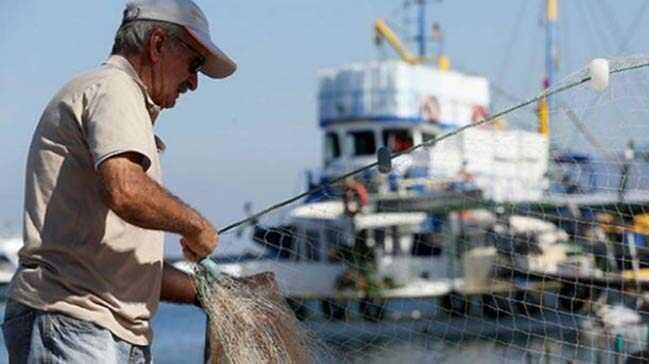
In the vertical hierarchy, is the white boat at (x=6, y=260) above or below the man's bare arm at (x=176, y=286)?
below

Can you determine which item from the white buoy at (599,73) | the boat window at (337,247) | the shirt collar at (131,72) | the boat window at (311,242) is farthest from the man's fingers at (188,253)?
the boat window at (311,242)

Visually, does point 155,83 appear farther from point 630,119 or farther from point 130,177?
point 630,119

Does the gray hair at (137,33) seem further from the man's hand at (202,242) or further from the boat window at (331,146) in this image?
the boat window at (331,146)

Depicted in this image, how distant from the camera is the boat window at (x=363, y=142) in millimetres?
45906

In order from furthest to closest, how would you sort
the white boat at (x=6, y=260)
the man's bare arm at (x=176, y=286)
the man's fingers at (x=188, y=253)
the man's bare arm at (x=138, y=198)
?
1. the white boat at (x=6, y=260)
2. the man's bare arm at (x=176, y=286)
3. the man's fingers at (x=188, y=253)
4. the man's bare arm at (x=138, y=198)

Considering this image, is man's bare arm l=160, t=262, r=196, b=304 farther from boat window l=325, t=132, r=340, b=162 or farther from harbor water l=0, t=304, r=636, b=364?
boat window l=325, t=132, r=340, b=162

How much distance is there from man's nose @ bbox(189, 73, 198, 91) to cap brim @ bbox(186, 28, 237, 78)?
29mm

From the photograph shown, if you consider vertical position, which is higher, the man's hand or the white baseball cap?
the white baseball cap

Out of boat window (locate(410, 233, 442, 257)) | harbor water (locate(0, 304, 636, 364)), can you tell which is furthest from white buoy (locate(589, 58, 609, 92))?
boat window (locate(410, 233, 442, 257))

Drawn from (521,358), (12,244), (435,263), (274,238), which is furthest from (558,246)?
(274,238)

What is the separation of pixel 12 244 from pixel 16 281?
48.9m

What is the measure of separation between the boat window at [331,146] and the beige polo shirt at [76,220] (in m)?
42.7

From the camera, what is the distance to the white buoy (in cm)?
471

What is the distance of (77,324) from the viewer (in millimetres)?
3654
